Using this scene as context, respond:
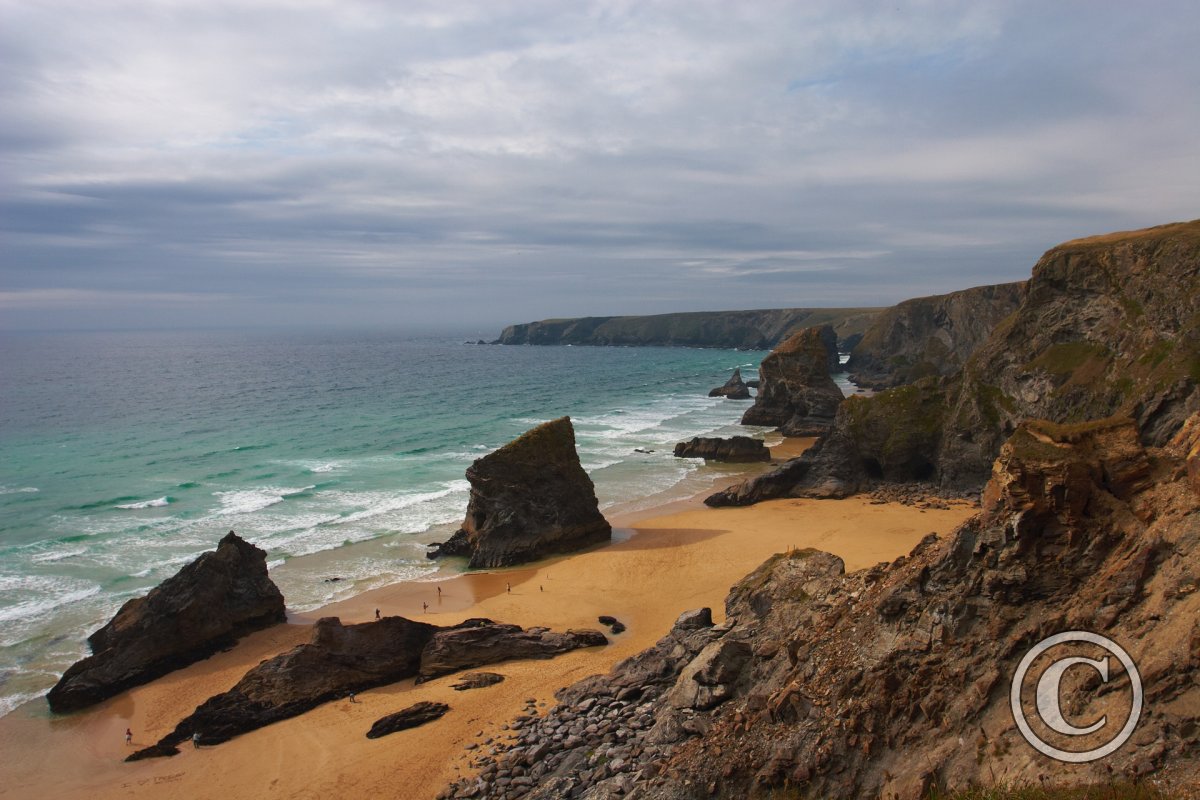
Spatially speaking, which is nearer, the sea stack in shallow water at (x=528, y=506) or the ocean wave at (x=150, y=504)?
the sea stack in shallow water at (x=528, y=506)

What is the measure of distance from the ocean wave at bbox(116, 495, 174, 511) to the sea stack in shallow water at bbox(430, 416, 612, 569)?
21946 mm

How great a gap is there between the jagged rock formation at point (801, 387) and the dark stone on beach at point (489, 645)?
154ft

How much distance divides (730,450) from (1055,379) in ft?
76.8

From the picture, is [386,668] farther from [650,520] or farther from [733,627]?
[650,520]

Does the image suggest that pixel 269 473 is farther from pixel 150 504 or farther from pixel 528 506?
pixel 528 506

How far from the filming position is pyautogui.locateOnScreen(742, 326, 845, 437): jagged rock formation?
2633 inches

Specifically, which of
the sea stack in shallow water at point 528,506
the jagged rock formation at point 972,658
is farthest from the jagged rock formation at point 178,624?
the jagged rock formation at point 972,658

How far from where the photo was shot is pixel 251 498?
4691cm

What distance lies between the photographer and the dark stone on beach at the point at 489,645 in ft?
72.9

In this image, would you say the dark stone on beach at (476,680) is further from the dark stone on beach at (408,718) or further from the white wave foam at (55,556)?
the white wave foam at (55,556)

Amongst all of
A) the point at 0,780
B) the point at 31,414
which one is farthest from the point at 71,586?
the point at 31,414

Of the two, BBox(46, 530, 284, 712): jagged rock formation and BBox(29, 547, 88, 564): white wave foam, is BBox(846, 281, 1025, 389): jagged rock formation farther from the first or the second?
BBox(29, 547, 88, 564): white wave foam

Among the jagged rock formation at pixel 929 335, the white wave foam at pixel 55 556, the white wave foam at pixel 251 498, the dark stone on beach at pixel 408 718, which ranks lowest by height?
the dark stone on beach at pixel 408 718

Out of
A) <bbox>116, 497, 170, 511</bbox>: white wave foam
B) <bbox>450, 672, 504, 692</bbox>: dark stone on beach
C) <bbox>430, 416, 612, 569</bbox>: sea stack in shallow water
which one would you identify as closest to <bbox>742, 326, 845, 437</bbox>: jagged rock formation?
<bbox>430, 416, 612, 569</bbox>: sea stack in shallow water
